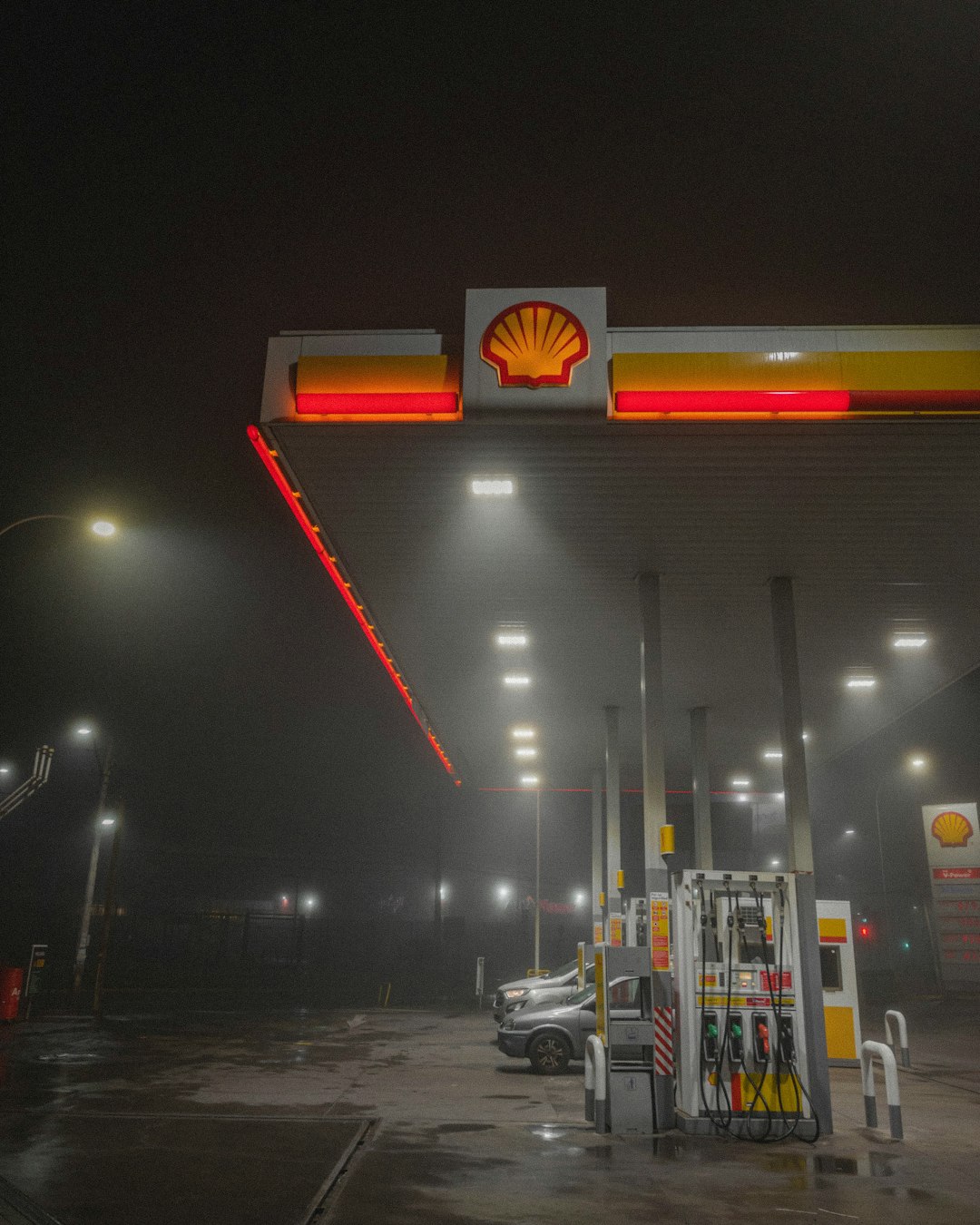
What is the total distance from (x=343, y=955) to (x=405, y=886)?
2799 centimetres

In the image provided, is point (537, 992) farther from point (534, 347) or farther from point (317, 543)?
point (534, 347)

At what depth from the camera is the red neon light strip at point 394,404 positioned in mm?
7891

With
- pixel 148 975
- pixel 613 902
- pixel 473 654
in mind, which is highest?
pixel 473 654

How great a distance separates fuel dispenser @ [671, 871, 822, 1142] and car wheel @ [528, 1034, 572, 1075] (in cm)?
381

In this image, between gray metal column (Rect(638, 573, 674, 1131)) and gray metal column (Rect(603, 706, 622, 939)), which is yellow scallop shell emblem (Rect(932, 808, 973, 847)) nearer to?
gray metal column (Rect(603, 706, 622, 939))

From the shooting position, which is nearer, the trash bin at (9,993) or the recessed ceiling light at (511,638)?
the recessed ceiling light at (511,638)

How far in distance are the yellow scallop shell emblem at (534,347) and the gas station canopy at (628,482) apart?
2 centimetres

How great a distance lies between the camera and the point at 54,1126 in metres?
8.70

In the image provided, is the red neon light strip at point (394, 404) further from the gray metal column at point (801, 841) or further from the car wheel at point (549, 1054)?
the car wheel at point (549, 1054)

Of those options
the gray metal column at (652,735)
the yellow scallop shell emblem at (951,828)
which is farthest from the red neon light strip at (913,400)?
the yellow scallop shell emblem at (951,828)

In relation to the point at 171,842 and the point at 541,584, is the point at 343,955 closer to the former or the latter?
the point at 171,842

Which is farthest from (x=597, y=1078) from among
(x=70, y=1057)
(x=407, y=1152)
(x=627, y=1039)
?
(x=70, y=1057)

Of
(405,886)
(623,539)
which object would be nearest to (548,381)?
(623,539)

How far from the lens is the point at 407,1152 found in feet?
25.7
